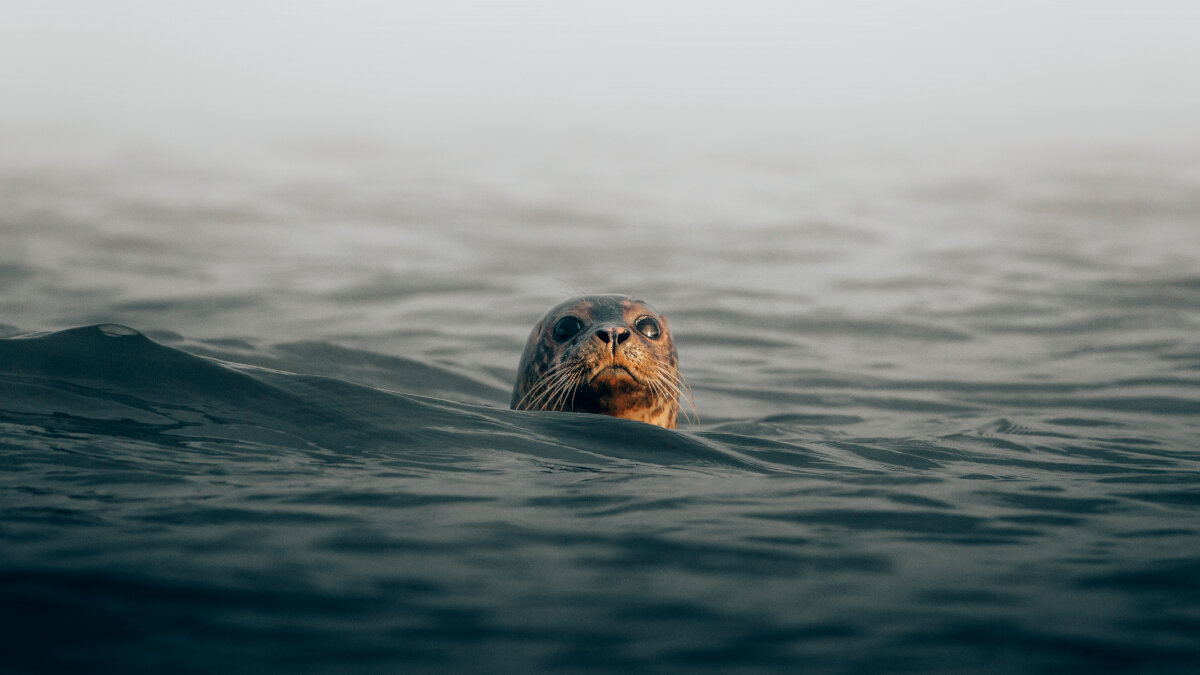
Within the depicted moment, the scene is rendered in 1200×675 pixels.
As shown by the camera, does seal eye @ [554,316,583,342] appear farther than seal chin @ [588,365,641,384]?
Yes

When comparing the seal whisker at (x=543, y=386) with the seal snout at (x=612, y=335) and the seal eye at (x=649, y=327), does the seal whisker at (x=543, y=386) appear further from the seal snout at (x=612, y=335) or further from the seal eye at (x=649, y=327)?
the seal eye at (x=649, y=327)

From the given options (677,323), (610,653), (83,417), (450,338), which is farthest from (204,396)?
(677,323)

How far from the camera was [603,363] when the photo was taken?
230 inches

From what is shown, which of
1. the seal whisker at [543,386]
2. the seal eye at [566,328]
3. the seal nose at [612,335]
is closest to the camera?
the seal nose at [612,335]

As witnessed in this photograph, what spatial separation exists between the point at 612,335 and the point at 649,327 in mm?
692

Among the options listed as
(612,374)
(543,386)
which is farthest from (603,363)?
(543,386)

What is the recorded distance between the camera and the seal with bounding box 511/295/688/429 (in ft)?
19.3

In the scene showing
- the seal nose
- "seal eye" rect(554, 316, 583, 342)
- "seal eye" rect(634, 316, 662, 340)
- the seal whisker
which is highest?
"seal eye" rect(634, 316, 662, 340)

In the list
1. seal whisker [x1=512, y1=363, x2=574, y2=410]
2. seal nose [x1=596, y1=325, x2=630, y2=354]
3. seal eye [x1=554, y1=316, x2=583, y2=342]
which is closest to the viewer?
seal nose [x1=596, y1=325, x2=630, y2=354]

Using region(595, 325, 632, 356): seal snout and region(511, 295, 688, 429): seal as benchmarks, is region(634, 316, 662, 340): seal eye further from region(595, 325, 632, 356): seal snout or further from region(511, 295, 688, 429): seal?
region(595, 325, 632, 356): seal snout

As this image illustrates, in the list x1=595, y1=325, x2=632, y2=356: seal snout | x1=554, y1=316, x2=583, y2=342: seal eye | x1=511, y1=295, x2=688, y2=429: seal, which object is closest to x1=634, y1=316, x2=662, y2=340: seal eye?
x1=511, y1=295, x2=688, y2=429: seal

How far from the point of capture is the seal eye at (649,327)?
253 inches

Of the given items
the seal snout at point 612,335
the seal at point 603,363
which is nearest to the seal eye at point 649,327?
the seal at point 603,363

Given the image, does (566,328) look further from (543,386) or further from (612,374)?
(612,374)
